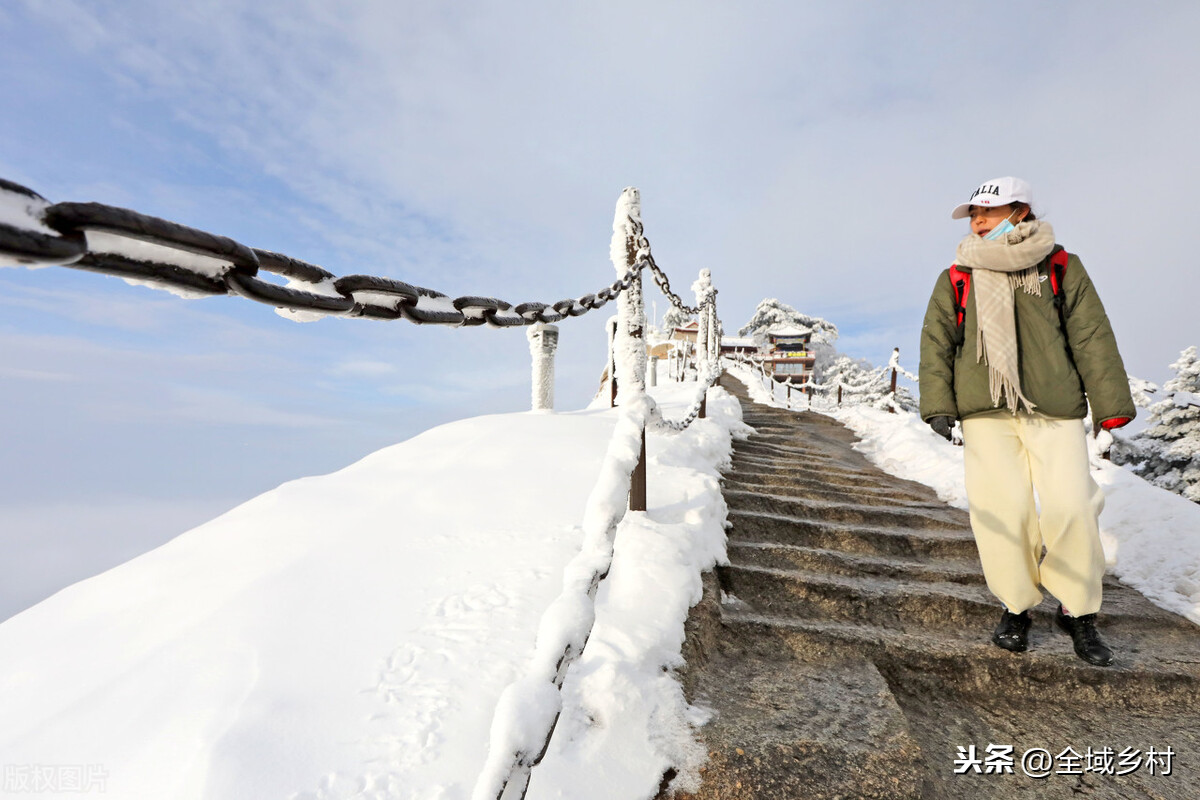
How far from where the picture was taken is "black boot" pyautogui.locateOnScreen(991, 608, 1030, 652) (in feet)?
8.40

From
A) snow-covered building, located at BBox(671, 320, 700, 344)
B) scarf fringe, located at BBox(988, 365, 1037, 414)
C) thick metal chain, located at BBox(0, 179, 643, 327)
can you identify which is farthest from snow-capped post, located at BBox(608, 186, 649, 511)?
snow-covered building, located at BBox(671, 320, 700, 344)

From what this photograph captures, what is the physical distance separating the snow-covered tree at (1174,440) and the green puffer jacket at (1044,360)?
1095 cm

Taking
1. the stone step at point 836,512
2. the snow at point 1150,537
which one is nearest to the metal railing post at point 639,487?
the stone step at point 836,512

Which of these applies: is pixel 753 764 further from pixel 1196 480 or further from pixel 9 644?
pixel 1196 480

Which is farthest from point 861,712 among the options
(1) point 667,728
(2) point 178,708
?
(2) point 178,708

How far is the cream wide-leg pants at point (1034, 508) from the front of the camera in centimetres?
255

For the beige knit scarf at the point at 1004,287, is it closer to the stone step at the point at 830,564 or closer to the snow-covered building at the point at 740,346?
the stone step at the point at 830,564

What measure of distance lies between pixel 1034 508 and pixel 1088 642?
63cm

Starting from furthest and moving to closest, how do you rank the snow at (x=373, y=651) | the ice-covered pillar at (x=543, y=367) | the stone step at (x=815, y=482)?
1. the ice-covered pillar at (x=543, y=367)
2. the stone step at (x=815, y=482)
3. the snow at (x=373, y=651)

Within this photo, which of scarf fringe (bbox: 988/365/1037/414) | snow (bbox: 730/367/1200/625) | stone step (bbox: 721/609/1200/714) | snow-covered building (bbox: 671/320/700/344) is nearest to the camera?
stone step (bbox: 721/609/1200/714)

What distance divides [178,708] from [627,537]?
191 centimetres

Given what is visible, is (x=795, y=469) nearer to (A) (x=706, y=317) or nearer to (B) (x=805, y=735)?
(B) (x=805, y=735)

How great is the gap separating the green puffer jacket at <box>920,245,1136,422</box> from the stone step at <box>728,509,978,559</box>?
1344mm

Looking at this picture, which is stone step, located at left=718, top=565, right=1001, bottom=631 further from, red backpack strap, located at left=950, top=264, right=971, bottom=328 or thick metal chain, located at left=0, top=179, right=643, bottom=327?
thick metal chain, located at left=0, top=179, right=643, bottom=327
